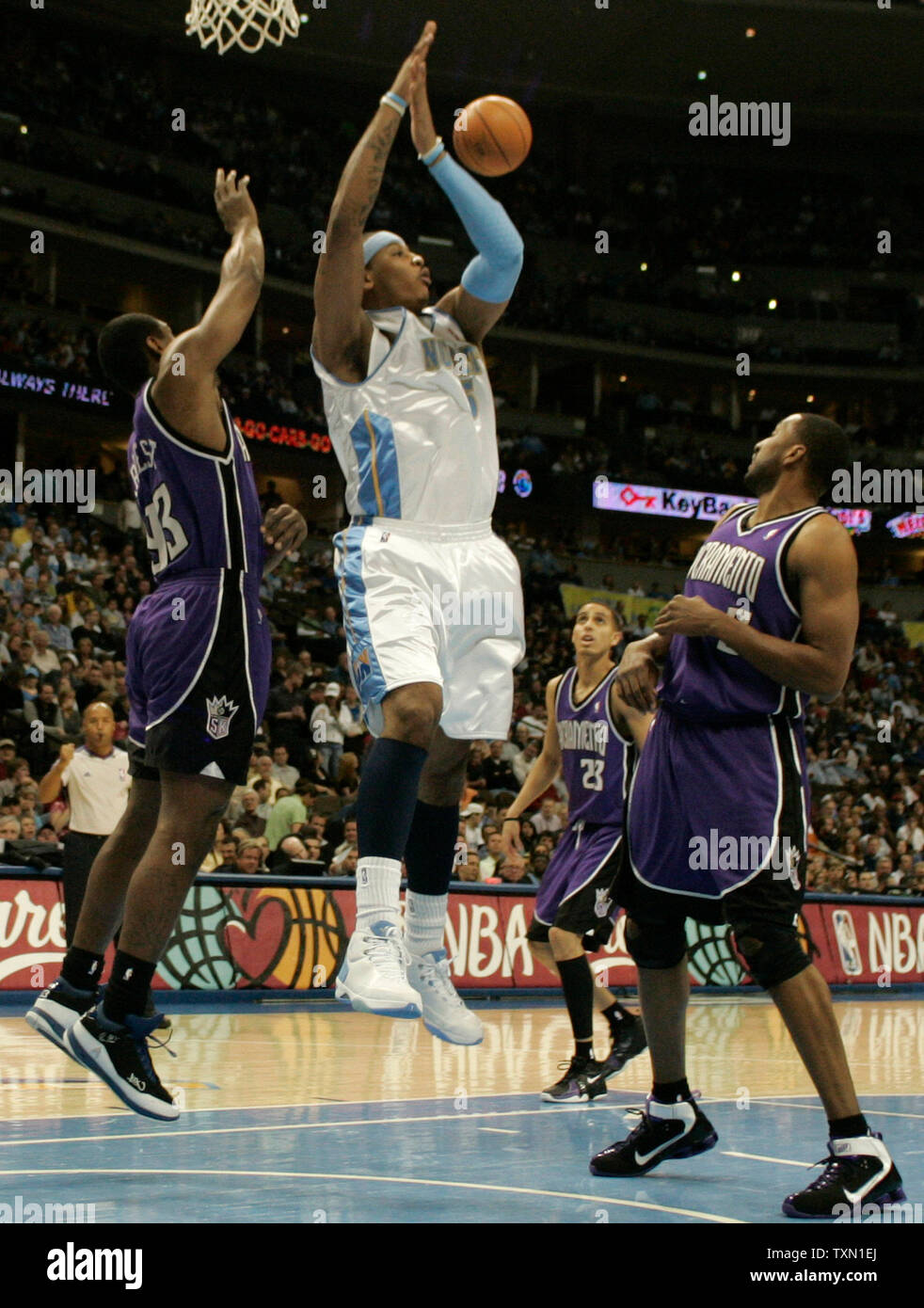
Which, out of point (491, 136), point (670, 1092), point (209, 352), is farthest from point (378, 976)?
point (491, 136)

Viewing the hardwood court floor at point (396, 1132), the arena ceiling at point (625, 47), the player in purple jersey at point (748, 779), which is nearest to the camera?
the hardwood court floor at point (396, 1132)

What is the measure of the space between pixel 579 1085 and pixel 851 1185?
10.0ft

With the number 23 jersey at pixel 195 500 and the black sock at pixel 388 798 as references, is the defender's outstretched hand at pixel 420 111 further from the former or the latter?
the black sock at pixel 388 798

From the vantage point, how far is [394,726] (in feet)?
14.6

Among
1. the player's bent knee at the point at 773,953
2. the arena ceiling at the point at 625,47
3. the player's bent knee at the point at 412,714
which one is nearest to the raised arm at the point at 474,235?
the player's bent knee at the point at 412,714

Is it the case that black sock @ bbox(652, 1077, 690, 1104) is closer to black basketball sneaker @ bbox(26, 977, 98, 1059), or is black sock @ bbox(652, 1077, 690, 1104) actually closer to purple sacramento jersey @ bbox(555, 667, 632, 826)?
black basketball sneaker @ bbox(26, 977, 98, 1059)

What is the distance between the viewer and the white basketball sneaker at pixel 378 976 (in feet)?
13.1

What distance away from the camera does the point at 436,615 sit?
473 cm

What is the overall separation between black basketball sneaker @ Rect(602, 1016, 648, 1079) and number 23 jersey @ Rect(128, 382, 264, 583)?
3813 mm

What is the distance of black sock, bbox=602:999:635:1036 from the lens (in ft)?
26.3

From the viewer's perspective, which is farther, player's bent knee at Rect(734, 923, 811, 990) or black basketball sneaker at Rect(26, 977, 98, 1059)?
black basketball sneaker at Rect(26, 977, 98, 1059)

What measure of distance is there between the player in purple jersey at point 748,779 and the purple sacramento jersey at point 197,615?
1308mm

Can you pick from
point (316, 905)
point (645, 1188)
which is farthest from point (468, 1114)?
point (316, 905)

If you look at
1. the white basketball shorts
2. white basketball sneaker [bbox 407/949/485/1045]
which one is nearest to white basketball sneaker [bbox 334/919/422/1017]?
white basketball sneaker [bbox 407/949/485/1045]
